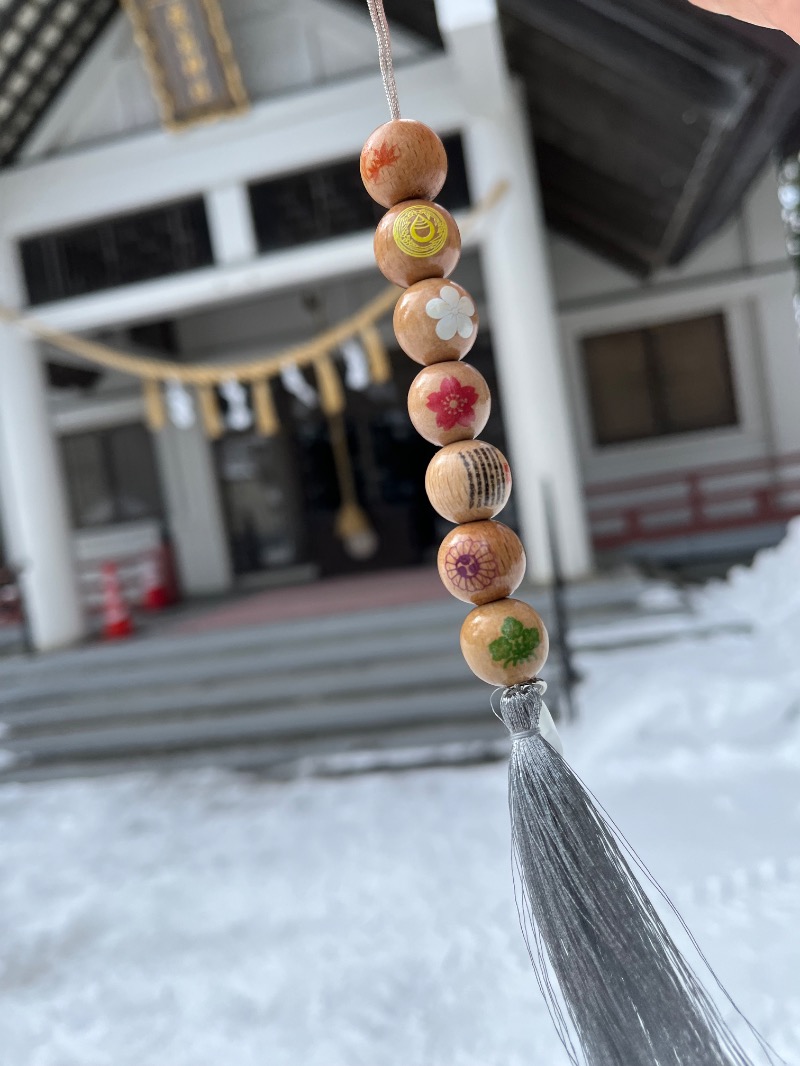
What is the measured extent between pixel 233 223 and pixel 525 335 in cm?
239

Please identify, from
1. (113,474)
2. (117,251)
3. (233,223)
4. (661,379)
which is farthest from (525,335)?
(113,474)

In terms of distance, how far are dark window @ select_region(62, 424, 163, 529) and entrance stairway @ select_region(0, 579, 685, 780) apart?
12.8ft

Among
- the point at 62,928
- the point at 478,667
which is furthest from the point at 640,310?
the point at 478,667

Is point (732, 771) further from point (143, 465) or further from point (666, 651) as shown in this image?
point (143, 465)

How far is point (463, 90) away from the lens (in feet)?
17.9

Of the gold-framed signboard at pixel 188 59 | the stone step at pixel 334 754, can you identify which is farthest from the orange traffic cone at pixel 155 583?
the gold-framed signboard at pixel 188 59

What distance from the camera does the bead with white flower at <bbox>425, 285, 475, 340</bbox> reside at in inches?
51.2

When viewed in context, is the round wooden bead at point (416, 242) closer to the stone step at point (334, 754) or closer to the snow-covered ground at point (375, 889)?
the snow-covered ground at point (375, 889)

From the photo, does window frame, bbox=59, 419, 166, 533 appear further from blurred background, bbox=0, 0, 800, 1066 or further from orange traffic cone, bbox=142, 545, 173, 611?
orange traffic cone, bbox=142, 545, 173, 611

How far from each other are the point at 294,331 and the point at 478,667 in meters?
8.77

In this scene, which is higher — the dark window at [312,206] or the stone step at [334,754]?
the dark window at [312,206]

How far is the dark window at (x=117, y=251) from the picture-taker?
21.4ft

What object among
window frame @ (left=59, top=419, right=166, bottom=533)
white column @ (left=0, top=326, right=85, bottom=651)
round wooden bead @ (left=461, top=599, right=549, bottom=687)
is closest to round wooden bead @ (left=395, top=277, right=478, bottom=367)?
round wooden bead @ (left=461, top=599, right=549, bottom=687)

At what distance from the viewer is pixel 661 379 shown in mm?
9469
